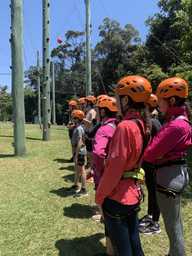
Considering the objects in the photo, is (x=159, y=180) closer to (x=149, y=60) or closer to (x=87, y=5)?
(x=87, y=5)

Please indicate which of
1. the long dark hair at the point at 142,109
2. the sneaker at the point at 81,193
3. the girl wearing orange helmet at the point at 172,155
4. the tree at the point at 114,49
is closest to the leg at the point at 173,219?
the girl wearing orange helmet at the point at 172,155

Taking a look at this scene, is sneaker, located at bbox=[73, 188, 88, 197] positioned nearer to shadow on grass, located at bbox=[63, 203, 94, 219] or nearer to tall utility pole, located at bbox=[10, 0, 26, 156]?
shadow on grass, located at bbox=[63, 203, 94, 219]

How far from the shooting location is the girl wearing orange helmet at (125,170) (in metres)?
3.61

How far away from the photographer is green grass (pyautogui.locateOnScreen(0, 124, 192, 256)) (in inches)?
229

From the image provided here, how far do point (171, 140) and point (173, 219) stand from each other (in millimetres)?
814

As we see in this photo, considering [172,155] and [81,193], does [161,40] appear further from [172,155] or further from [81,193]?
[172,155]

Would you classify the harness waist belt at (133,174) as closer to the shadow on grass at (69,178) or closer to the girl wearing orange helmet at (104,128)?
the girl wearing orange helmet at (104,128)

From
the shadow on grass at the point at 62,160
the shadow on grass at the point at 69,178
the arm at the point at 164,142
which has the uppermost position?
the arm at the point at 164,142

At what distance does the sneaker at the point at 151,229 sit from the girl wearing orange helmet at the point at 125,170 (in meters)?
2.34

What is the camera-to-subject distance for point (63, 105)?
6969 cm

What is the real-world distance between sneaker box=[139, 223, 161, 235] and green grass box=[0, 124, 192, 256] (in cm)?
9

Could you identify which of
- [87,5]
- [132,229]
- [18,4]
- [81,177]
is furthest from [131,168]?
[87,5]

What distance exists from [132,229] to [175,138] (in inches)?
38.3

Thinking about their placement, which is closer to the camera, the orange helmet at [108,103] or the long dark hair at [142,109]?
the long dark hair at [142,109]
